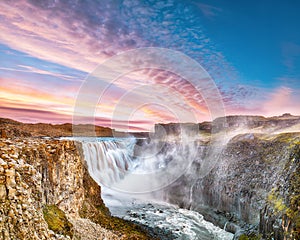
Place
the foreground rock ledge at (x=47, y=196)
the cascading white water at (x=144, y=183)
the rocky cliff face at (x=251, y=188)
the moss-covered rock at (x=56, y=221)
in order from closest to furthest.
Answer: the foreground rock ledge at (x=47, y=196), the moss-covered rock at (x=56, y=221), the rocky cliff face at (x=251, y=188), the cascading white water at (x=144, y=183)

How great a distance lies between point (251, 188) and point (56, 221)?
57.9 ft

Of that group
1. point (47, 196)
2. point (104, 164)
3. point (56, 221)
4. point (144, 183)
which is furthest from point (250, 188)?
point (104, 164)

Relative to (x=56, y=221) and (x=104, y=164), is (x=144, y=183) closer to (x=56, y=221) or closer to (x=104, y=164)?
(x=104, y=164)

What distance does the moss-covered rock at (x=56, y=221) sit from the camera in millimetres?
10239

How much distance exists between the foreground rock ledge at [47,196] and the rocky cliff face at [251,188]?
30.4 ft

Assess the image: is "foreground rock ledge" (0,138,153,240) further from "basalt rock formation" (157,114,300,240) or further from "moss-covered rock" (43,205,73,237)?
"basalt rock formation" (157,114,300,240)

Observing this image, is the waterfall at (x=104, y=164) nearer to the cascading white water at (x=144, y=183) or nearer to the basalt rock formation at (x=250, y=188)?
the cascading white water at (x=144, y=183)

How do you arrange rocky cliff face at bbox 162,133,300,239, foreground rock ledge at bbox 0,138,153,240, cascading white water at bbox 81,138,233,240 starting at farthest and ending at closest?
1. cascading white water at bbox 81,138,233,240
2. rocky cliff face at bbox 162,133,300,239
3. foreground rock ledge at bbox 0,138,153,240

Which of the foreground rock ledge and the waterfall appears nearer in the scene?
the foreground rock ledge

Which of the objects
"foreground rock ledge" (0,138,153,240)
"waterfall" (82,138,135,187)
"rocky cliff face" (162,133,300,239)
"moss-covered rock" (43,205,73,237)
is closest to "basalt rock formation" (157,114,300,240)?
"rocky cliff face" (162,133,300,239)

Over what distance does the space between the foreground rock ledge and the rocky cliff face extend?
9.27m

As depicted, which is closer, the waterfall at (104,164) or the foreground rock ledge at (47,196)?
the foreground rock ledge at (47,196)

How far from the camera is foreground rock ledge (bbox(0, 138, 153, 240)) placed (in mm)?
7633

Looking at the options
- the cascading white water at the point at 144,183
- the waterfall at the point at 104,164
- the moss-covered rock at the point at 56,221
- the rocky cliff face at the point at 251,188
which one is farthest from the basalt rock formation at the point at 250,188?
the moss-covered rock at the point at 56,221
